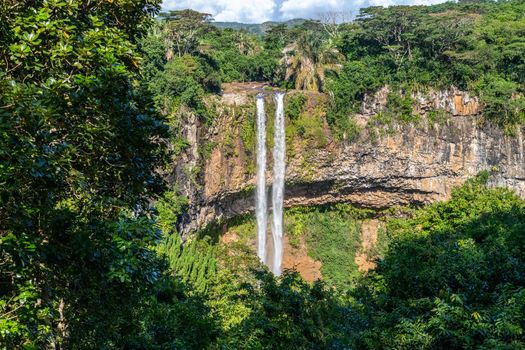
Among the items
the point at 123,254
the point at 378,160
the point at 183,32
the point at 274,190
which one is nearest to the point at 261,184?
the point at 274,190

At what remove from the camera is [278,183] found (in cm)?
2280

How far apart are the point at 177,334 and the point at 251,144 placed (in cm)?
1487

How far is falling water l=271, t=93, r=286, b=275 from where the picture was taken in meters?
22.2

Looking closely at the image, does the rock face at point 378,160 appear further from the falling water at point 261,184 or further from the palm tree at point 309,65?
the palm tree at point 309,65

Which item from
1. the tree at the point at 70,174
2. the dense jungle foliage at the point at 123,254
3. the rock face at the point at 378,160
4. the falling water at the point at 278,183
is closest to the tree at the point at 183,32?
the rock face at the point at 378,160

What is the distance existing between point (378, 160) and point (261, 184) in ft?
19.8

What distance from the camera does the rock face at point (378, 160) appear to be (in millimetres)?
21297

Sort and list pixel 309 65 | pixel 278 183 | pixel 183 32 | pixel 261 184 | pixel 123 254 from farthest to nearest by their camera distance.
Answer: pixel 183 32 → pixel 309 65 → pixel 278 183 → pixel 261 184 → pixel 123 254

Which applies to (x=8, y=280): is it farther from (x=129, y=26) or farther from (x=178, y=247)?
(x=178, y=247)

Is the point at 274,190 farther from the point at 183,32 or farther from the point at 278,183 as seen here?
the point at 183,32

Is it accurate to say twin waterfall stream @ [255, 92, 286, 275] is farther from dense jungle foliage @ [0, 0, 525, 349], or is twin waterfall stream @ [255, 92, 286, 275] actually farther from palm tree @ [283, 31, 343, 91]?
dense jungle foliage @ [0, 0, 525, 349]

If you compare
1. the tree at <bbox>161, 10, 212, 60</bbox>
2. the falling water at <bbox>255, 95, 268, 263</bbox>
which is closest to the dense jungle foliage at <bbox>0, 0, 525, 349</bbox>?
the falling water at <bbox>255, 95, 268, 263</bbox>

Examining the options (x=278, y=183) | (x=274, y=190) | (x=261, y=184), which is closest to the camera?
(x=261, y=184)

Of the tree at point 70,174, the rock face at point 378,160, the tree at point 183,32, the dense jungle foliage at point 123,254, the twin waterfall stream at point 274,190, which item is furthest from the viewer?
the tree at point 183,32
